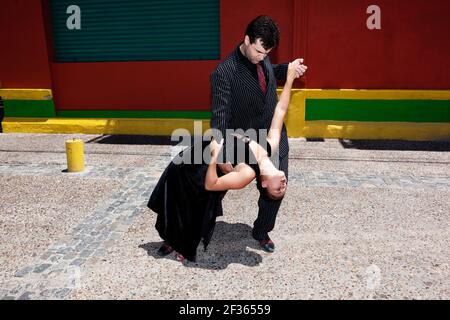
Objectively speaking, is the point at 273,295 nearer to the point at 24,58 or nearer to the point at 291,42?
the point at 291,42

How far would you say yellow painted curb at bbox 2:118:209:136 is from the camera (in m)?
9.86

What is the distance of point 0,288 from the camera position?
3.45 m

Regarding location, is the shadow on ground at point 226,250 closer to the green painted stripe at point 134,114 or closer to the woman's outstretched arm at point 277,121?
the woman's outstretched arm at point 277,121

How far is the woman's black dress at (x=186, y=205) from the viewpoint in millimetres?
3654

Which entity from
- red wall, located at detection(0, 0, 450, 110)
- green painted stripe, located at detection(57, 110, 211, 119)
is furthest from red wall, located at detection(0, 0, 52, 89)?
green painted stripe, located at detection(57, 110, 211, 119)

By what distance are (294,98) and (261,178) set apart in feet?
21.4

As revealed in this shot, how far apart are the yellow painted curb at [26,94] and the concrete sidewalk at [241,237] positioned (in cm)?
322

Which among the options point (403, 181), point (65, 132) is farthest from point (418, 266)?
point (65, 132)

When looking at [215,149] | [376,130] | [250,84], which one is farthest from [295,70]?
[376,130]

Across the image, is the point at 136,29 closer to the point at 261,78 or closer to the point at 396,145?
the point at 396,145

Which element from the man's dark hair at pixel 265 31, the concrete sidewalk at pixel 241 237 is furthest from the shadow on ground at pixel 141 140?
the man's dark hair at pixel 265 31

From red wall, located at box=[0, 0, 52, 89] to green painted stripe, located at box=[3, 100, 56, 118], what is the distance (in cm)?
42

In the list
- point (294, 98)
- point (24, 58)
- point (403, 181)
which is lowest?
point (403, 181)

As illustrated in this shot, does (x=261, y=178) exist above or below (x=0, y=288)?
above
